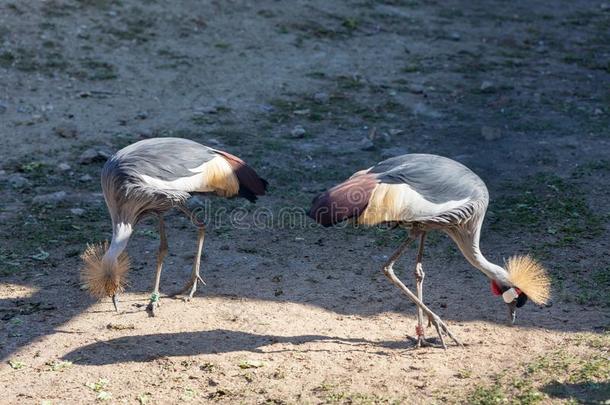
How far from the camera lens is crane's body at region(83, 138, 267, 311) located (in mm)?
4445

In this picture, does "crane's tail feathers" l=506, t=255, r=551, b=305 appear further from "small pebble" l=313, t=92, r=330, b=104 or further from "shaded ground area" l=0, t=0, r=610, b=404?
"small pebble" l=313, t=92, r=330, b=104

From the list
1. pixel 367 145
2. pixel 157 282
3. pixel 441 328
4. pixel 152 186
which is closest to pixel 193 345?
pixel 157 282

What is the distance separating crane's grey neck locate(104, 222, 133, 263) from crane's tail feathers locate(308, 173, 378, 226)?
1.14 m

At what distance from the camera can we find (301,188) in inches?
251

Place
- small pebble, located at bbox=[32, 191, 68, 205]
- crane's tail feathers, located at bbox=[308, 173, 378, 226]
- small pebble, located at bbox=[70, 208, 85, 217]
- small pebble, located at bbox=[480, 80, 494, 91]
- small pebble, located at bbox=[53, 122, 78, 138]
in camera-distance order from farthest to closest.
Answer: small pebble, located at bbox=[480, 80, 494, 91] → small pebble, located at bbox=[53, 122, 78, 138] → small pebble, located at bbox=[32, 191, 68, 205] → small pebble, located at bbox=[70, 208, 85, 217] → crane's tail feathers, located at bbox=[308, 173, 378, 226]

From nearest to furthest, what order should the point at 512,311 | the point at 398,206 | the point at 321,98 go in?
1. the point at 398,206
2. the point at 512,311
3. the point at 321,98

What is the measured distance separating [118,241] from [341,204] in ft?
4.29

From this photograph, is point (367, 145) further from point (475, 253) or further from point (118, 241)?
point (118, 241)

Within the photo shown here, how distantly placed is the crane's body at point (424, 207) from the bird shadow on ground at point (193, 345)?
1.32 feet

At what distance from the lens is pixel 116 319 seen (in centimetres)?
457

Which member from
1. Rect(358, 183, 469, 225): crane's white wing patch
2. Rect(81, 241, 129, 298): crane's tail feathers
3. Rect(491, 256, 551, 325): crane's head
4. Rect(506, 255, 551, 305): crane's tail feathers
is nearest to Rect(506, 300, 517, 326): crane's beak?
Rect(491, 256, 551, 325): crane's head

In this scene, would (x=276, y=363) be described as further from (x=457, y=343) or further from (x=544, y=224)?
(x=544, y=224)

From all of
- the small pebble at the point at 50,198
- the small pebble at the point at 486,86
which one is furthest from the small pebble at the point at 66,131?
the small pebble at the point at 486,86

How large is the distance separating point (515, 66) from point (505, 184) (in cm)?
324
